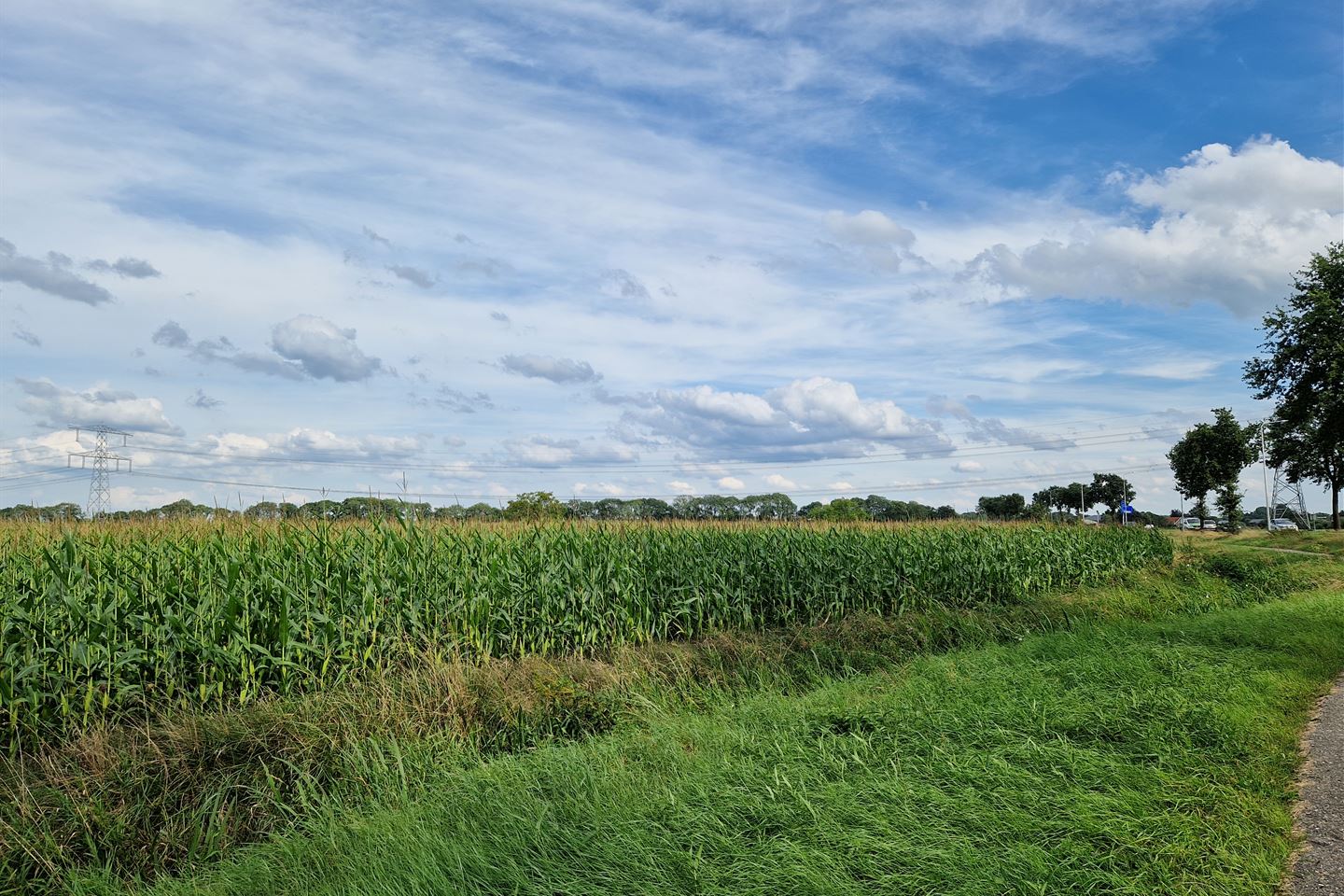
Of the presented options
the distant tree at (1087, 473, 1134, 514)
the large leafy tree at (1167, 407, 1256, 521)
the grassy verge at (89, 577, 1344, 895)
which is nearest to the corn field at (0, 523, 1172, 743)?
the grassy verge at (89, 577, 1344, 895)

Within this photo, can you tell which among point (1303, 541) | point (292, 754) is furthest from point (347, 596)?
point (1303, 541)

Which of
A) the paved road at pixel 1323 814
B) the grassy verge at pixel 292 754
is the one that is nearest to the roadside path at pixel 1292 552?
the paved road at pixel 1323 814

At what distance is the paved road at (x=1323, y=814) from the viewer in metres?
4.52

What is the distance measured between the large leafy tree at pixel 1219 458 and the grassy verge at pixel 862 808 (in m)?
67.2

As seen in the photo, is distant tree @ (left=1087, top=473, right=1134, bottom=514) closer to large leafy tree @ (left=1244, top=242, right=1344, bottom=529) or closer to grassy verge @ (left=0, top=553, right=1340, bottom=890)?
large leafy tree @ (left=1244, top=242, right=1344, bottom=529)

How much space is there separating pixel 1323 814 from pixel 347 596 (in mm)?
8784

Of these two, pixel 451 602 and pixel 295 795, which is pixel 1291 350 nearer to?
pixel 451 602

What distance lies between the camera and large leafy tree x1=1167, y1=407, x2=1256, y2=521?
211 ft

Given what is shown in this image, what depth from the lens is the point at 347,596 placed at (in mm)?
9094

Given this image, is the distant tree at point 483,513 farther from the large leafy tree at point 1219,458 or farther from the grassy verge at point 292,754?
the large leafy tree at point 1219,458

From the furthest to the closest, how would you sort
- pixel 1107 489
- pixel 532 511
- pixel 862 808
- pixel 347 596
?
pixel 1107 489, pixel 532 511, pixel 347 596, pixel 862 808

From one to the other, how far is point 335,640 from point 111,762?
2346mm

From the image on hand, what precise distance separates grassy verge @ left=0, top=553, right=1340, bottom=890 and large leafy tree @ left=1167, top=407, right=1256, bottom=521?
67976mm

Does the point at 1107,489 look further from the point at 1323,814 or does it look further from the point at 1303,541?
the point at 1323,814
